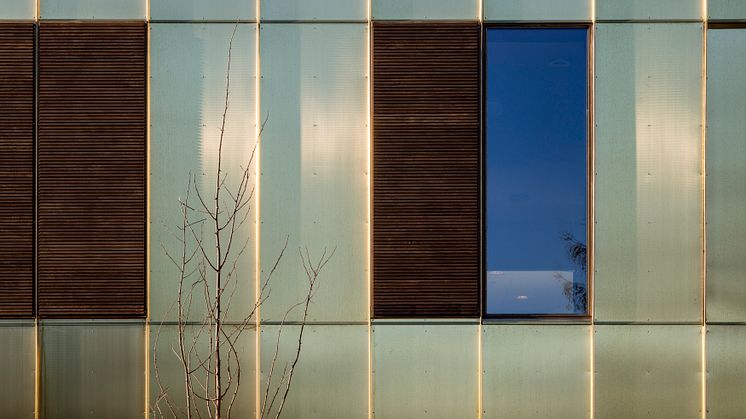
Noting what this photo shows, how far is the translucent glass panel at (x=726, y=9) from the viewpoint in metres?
6.42

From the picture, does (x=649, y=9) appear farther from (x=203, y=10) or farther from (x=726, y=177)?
(x=203, y=10)

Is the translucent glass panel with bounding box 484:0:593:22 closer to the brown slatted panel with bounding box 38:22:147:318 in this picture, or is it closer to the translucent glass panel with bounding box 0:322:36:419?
the brown slatted panel with bounding box 38:22:147:318

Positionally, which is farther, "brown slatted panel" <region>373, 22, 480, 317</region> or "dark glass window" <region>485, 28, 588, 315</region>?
"dark glass window" <region>485, 28, 588, 315</region>

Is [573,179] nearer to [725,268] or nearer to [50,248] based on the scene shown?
[725,268]

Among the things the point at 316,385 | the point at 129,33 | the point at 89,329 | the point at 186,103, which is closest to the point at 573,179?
the point at 316,385

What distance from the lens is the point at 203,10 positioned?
648 centimetres

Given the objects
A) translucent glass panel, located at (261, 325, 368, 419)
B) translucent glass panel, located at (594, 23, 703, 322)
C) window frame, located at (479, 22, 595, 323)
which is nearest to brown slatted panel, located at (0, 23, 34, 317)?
translucent glass panel, located at (261, 325, 368, 419)

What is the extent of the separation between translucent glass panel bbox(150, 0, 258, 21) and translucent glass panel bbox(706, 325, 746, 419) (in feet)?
19.2

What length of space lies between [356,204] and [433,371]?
1899 millimetres

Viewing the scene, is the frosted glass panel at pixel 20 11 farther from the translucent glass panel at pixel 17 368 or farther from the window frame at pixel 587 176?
the window frame at pixel 587 176

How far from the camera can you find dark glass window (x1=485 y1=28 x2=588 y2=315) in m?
6.54

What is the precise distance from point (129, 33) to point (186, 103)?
3.08 ft

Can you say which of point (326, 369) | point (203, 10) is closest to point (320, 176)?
point (326, 369)

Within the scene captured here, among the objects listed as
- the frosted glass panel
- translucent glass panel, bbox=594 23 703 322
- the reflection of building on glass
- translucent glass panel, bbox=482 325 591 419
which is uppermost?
the frosted glass panel
